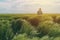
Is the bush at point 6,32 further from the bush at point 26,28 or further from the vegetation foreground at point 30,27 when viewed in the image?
the bush at point 26,28

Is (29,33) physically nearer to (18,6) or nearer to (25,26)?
(25,26)

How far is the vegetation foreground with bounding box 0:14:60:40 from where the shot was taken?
3.88 ft

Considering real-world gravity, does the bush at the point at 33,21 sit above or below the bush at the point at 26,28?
above

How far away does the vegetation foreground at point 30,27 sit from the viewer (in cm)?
118

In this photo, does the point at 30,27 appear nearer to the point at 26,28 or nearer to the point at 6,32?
the point at 26,28

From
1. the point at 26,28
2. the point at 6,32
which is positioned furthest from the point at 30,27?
the point at 6,32

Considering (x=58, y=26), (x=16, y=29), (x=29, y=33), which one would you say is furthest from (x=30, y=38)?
(x=58, y=26)

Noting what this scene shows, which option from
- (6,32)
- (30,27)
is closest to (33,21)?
(30,27)

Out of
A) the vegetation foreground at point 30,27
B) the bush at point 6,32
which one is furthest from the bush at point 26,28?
the bush at point 6,32

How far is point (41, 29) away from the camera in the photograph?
1187 mm

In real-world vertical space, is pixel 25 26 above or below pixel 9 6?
below

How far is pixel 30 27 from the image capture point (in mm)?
1190

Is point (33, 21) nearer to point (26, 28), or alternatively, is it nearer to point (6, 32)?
point (26, 28)

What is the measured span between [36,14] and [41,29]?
0.46 ft
